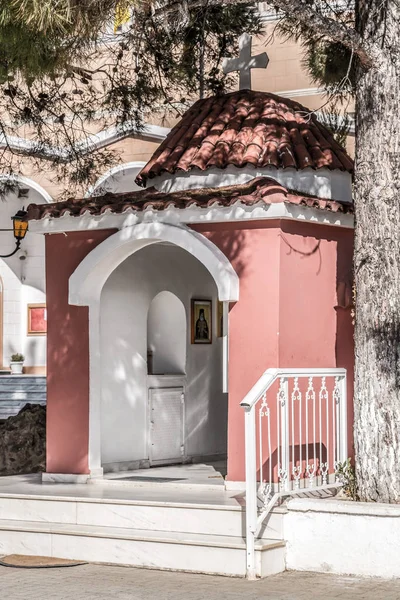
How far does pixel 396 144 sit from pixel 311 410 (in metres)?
2.64

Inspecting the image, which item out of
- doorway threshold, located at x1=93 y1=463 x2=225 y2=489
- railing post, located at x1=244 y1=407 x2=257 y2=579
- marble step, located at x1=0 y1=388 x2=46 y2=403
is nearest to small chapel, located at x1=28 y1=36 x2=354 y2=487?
doorway threshold, located at x1=93 y1=463 x2=225 y2=489

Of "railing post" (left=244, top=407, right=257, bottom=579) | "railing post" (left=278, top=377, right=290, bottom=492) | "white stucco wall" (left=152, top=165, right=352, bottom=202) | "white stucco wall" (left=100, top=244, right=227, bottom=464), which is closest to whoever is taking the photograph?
"railing post" (left=244, top=407, right=257, bottom=579)

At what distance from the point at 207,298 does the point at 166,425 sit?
5.42 feet

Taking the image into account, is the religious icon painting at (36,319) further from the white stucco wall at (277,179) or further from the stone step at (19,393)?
the white stucco wall at (277,179)

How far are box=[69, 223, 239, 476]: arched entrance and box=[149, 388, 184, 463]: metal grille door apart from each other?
7 centimetres

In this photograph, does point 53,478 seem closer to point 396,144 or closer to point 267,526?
point 267,526

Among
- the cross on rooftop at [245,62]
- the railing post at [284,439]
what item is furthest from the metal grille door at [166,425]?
the cross on rooftop at [245,62]

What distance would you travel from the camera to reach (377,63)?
9359 mm

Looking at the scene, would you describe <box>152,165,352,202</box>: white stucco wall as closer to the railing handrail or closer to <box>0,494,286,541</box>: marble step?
the railing handrail

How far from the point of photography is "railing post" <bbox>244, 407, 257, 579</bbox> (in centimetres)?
848

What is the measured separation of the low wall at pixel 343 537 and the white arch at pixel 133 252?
7.56 ft

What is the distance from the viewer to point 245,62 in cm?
1198

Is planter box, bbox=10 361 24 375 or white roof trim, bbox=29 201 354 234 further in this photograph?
planter box, bbox=10 361 24 375

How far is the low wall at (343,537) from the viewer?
855 cm
